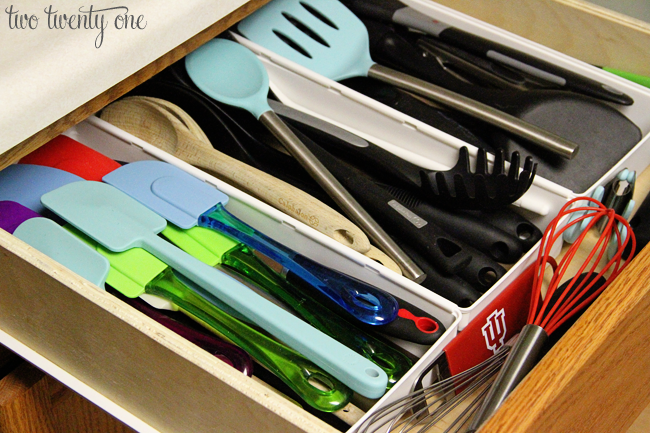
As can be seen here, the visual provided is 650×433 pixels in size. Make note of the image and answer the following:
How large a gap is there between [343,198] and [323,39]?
282 mm

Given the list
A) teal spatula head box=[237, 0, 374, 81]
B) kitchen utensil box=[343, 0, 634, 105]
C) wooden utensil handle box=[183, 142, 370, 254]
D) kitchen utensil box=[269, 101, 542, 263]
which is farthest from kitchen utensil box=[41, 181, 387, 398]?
kitchen utensil box=[343, 0, 634, 105]

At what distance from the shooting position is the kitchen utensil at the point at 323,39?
789 mm

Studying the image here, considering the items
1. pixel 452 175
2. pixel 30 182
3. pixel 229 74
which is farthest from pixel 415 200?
pixel 30 182

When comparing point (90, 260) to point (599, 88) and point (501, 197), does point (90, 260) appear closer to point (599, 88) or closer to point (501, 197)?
point (501, 197)

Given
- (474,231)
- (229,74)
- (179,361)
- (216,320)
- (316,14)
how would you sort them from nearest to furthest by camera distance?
1. (179,361)
2. (216,320)
3. (474,231)
4. (229,74)
5. (316,14)

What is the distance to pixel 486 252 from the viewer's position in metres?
0.66

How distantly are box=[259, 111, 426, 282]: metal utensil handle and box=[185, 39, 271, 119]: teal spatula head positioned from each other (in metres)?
0.06

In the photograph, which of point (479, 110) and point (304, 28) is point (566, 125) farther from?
point (304, 28)

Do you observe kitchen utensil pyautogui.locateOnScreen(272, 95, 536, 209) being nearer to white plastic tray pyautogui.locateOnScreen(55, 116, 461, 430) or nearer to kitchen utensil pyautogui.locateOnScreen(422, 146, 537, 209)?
kitchen utensil pyautogui.locateOnScreen(422, 146, 537, 209)

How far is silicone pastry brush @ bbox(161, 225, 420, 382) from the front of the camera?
0.54 metres

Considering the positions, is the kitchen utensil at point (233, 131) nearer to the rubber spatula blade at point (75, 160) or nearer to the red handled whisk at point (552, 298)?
the rubber spatula blade at point (75, 160)

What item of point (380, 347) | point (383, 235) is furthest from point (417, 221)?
point (380, 347)

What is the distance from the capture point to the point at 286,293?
1.89 ft

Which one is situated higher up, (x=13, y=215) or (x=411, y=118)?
(x=411, y=118)
